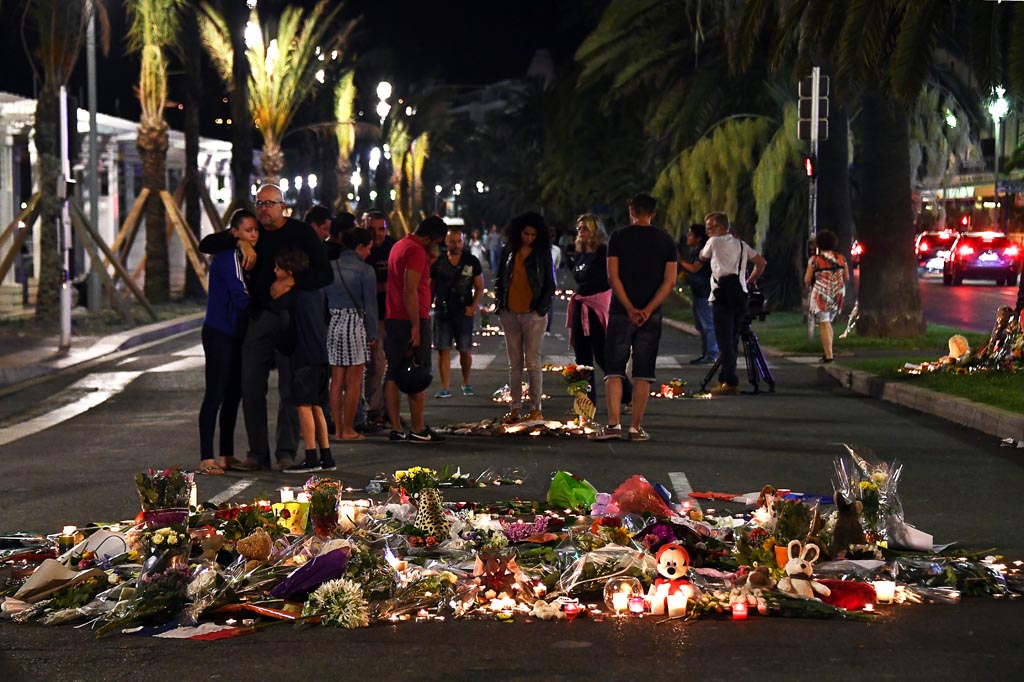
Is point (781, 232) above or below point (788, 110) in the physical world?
below

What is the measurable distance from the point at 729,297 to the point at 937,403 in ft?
8.74

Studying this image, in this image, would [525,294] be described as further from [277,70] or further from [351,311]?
[277,70]

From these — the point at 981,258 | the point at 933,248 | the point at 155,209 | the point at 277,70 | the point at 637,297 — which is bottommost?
the point at 637,297

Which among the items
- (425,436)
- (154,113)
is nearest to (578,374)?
(425,436)

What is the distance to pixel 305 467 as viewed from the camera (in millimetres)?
10844

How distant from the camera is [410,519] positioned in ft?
26.7

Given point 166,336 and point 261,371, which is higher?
point 261,371

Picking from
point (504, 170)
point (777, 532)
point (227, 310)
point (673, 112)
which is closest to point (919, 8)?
point (227, 310)

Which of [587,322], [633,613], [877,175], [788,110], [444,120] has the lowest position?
[633,613]

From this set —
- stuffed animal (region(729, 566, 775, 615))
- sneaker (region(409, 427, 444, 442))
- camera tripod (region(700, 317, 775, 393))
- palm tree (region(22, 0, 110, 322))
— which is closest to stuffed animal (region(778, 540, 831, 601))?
stuffed animal (region(729, 566, 775, 615))

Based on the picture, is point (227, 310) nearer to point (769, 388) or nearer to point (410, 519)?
point (410, 519)

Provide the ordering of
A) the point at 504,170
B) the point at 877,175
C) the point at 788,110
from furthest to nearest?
the point at 504,170 → the point at 788,110 → the point at 877,175

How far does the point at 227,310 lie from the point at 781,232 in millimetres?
22315

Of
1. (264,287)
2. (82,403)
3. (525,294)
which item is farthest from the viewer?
(82,403)
